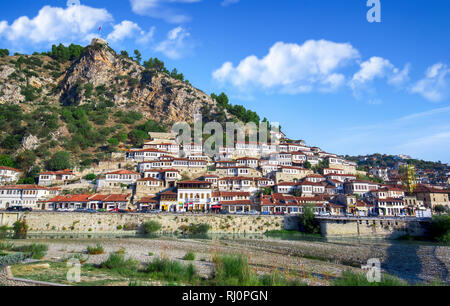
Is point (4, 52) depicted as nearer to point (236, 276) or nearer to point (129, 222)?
point (129, 222)

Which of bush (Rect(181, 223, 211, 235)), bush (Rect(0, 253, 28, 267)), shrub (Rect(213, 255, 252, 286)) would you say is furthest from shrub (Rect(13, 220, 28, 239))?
shrub (Rect(213, 255, 252, 286))

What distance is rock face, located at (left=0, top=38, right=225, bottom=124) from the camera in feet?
341

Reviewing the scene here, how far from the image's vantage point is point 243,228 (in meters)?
41.0

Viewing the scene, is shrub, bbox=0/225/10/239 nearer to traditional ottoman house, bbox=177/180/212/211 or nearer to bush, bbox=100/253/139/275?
traditional ottoman house, bbox=177/180/212/211

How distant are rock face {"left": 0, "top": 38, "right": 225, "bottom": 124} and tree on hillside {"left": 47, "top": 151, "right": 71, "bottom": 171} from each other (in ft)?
146

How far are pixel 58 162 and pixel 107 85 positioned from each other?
6398cm

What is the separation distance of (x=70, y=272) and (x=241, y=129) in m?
79.4

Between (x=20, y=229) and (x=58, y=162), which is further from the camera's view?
(x=58, y=162)

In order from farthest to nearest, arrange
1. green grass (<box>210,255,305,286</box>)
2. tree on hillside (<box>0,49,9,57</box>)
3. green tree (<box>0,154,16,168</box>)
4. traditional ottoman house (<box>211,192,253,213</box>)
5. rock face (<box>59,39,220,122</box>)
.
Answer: tree on hillside (<box>0,49,9,57</box>), rock face (<box>59,39,220,122</box>), green tree (<box>0,154,16,168</box>), traditional ottoman house (<box>211,192,253,213</box>), green grass (<box>210,255,305,286</box>)

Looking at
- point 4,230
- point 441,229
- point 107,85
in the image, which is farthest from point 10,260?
point 107,85

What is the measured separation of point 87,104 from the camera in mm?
102750

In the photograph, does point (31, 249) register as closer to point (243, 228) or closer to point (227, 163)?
point (243, 228)

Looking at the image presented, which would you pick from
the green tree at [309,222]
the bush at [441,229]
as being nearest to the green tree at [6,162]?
the green tree at [309,222]
